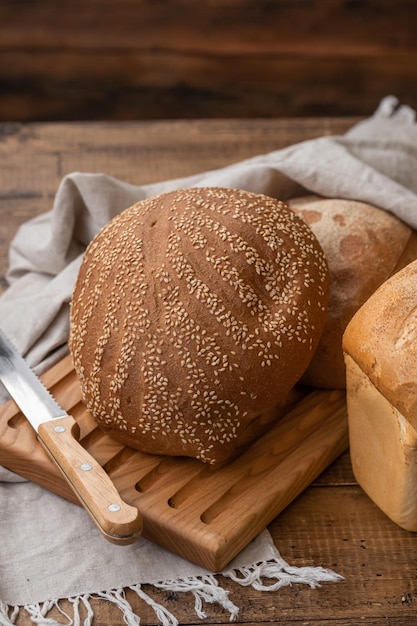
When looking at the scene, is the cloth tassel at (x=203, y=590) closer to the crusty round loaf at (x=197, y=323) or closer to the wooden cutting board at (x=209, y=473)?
the wooden cutting board at (x=209, y=473)

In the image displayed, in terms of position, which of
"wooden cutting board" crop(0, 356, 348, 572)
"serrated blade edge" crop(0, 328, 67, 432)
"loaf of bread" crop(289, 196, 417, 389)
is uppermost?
"loaf of bread" crop(289, 196, 417, 389)

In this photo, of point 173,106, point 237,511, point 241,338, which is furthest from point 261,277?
point 173,106

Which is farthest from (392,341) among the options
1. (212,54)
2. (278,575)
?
(212,54)

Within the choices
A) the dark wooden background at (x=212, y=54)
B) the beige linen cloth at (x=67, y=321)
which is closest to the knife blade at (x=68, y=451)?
the beige linen cloth at (x=67, y=321)

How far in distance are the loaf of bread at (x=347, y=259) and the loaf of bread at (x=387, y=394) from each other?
7.2 inches

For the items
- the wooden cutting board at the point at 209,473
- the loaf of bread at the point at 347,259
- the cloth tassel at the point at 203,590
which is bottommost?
the cloth tassel at the point at 203,590

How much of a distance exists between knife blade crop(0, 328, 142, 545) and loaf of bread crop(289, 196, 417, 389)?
1.63 ft

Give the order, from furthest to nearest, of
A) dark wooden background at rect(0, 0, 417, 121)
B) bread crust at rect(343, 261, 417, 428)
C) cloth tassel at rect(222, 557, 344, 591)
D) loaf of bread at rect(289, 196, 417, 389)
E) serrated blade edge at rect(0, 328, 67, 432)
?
dark wooden background at rect(0, 0, 417, 121) → loaf of bread at rect(289, 196, 417, 389) → serrated blade edge at rect(0, 328, 67, 432) → cloth tassel at rect(222, 557, 344, 591) → bread crust at rect(343, 261, 417, 428)

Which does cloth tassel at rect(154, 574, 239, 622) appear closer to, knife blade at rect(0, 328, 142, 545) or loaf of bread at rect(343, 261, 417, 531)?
knife blade at rect(0, 328, 142, 545)

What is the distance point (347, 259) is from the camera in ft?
5.87

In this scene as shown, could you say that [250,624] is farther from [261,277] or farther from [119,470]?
[261,277]

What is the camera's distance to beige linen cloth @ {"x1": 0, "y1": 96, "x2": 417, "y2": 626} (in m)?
1.51

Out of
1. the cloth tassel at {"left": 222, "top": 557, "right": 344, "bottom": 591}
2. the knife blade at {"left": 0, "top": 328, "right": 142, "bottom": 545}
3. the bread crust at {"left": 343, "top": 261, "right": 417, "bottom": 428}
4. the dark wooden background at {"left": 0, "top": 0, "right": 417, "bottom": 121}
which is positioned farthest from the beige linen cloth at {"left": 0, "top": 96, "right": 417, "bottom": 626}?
the dark wooden background at {"left": 0, "top": 0, "right": 417, "bottom": 121}

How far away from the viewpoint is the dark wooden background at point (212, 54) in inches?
144
